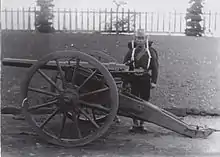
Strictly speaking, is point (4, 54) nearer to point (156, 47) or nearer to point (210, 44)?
point (156, 47)

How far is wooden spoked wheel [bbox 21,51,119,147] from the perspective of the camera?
11.8ft

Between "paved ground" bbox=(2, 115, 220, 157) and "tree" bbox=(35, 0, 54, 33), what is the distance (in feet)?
3.12

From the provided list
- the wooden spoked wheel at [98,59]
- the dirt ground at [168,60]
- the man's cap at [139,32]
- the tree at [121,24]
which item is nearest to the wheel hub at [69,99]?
the wooden spoked wheel at [98,59]

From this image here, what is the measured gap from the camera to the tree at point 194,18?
381 centimetres

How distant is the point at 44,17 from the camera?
3578 millimetres

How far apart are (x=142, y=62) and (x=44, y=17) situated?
106 cm

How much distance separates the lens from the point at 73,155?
354 cm

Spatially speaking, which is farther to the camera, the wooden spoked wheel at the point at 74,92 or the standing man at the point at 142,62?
the standing man at the point at 142,62

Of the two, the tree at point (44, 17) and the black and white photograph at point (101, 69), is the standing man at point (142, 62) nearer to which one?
the black and white photograph at point (101, 69)

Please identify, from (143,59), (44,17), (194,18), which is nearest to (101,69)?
(44,17)

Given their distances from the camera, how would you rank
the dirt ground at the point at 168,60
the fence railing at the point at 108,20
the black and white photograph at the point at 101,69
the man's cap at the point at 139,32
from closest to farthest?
the fence railing at the point at 108,20 < the black and white photograph at the point at 101,69 < the dirt ground at the point at 168,60 < the man's cap at the point at 139,32

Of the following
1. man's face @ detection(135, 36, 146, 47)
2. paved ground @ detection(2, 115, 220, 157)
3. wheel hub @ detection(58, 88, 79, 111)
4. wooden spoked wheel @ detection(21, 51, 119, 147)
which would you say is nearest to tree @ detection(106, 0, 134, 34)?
man's face @ detection(135, 36, 146, 47)

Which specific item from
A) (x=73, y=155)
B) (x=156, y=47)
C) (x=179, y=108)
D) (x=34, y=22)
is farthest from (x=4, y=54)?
(x=179, y=108)

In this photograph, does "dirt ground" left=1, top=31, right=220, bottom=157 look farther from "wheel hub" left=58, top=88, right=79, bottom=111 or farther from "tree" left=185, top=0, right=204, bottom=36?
"wheel hub" left=58, top=88, right=79, bottom=111
